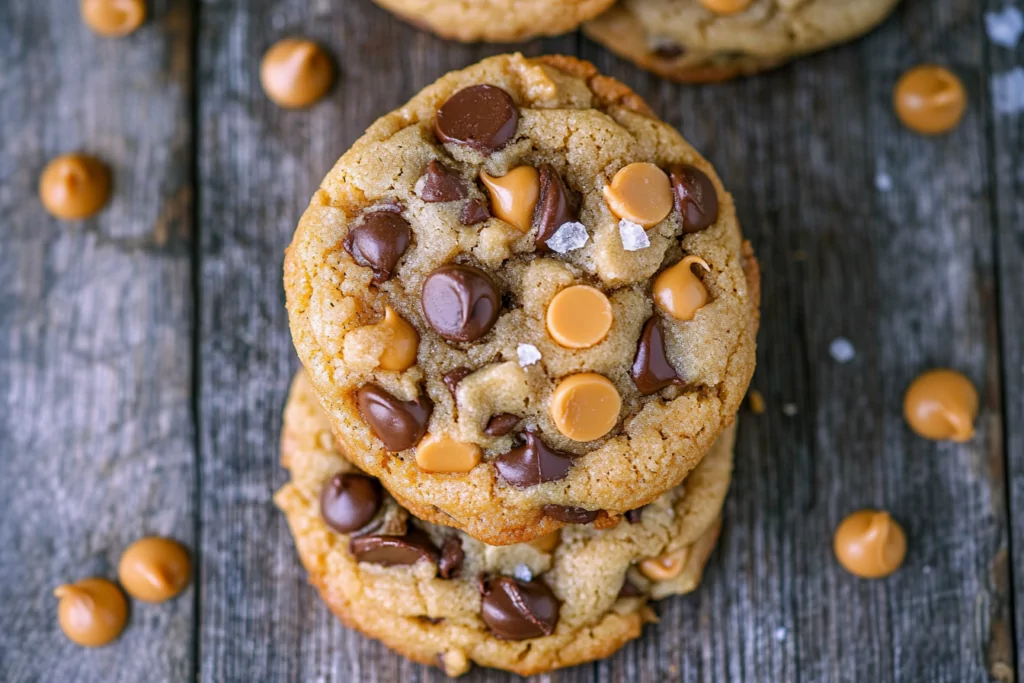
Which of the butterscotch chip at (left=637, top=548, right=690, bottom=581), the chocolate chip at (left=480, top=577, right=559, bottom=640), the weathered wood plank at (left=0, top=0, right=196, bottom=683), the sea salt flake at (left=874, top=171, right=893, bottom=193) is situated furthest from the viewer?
the sea salt flake at (left=874, top=171, right=893, bottom=193)

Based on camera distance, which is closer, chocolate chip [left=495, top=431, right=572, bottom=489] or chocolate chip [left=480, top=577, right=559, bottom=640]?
chocolate chip [left=495, top=431, right=572, bottom=489]

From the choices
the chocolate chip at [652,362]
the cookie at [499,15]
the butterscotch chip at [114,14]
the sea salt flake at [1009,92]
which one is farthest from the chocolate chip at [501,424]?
the sea salt flake at [1009,92]

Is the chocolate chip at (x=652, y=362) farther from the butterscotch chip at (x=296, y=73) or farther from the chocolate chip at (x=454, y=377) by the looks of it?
the butterscotch chip at (x=296, y=73)

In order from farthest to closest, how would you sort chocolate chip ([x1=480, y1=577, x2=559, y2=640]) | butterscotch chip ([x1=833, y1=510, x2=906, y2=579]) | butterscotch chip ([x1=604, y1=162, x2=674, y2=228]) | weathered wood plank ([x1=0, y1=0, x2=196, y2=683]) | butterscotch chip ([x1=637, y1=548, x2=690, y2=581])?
weathered wood plank ([x1=0, y1=0, x2=196, y2=683]) → butterscotch chip ([x1=833, y1=510, x2=906, y2=579]) → butterscotch chip ([x1=637, y1=548, x2=690, y2=581]) → chocolate chip ([x1=480, y1=577, x2=559, y2=640]) → butterscotch chip ([x1=604, y1=162, x2=674, y2=228])

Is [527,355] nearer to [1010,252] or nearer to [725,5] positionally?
[725,5]

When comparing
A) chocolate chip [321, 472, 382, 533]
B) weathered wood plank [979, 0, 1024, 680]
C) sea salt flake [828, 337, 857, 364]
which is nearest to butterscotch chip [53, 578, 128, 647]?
chocolate chip [321, 472, 382, 533]

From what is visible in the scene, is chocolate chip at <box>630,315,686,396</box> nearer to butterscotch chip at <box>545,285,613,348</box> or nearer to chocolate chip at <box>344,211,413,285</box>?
butterscotch chip at <box>545,285,613,348</box>
